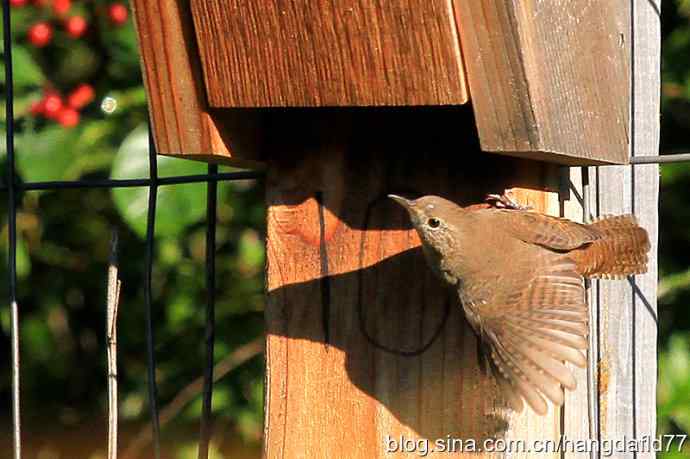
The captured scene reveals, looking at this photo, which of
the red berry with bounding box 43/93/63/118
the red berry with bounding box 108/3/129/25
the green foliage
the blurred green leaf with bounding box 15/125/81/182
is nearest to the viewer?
the blurred green leaf with bounding box 15/125/81/182

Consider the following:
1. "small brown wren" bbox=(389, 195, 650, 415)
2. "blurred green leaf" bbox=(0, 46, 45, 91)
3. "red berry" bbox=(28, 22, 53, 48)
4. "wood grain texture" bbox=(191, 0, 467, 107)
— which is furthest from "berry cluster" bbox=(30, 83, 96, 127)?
"small brown wren" bbox=(389, 195, 650, 415)

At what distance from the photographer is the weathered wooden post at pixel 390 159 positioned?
2.26 m

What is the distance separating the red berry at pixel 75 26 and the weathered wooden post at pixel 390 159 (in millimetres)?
2066

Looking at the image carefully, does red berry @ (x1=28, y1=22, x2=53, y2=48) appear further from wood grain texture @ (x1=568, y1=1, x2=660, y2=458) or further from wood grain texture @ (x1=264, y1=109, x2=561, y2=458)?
wood grain texture @ (x1=568, y1=1, x2=660, y2=458)

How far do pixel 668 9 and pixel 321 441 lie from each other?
2.37 metres

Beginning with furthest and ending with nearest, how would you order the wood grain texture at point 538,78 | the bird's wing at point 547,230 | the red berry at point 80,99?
the red berry at point 80,99
the bird's wing at point 547,230
the wood grain texture at point 538,78

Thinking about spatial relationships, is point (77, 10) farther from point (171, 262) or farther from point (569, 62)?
point (569, 62)

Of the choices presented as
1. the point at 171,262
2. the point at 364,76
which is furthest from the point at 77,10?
the point at 364,76

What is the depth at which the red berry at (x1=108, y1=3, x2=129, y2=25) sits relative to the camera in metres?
4.45

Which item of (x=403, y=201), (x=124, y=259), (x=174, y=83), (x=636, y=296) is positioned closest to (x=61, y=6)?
(x=124, y=259)

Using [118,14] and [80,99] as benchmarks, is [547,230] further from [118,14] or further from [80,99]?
[118,14]

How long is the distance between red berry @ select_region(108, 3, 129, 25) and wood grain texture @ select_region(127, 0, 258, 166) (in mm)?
2045

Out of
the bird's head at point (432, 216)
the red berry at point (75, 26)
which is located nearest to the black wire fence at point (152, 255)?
the bird's head at point (432, 216)

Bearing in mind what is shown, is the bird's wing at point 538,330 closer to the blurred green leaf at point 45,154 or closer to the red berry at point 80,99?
the blurred green leaf at point 45,154
